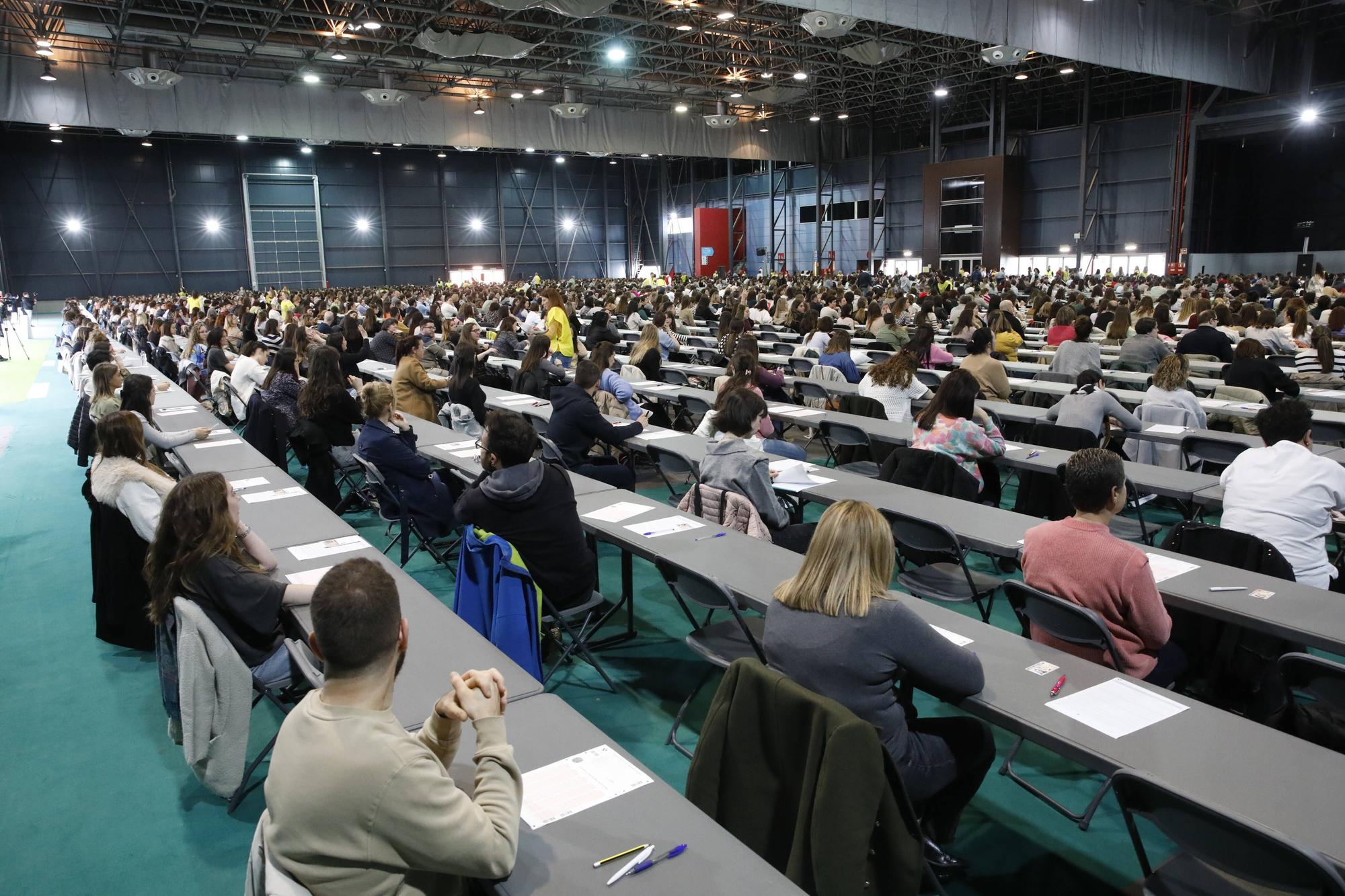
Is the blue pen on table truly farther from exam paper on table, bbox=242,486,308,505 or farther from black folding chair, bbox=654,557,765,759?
exam paper on table, bbox=242,486,308,505

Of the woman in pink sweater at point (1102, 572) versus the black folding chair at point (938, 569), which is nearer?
the woman in pink sweater at point (1102, 572)

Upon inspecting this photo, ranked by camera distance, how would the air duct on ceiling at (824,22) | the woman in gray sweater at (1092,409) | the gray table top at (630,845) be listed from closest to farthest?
the gray table top at (630,845) → the woman in gray sweater at (1092,409) → the air duct on ceiling at (824,22)

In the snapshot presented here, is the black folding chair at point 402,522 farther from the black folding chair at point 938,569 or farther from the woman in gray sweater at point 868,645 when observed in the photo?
the woman in gray sweater at point 868,645

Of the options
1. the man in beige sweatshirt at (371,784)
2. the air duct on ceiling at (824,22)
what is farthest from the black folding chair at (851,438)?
the air duct on ceiling at (824,22)

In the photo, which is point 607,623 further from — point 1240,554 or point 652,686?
point 1240,554

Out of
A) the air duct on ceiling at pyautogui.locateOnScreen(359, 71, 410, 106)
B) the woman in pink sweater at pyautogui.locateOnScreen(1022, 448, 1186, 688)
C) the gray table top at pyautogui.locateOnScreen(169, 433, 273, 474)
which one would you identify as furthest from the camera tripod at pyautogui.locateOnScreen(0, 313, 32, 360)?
the woman in pink sweater at pyautogui.locateOnScreen(1022, 448, 1186, 688)

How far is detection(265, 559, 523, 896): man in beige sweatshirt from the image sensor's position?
4.66 feet

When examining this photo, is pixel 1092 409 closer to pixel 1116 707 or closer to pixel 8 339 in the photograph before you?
pixel 1116 707

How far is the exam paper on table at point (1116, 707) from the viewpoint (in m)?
2.10

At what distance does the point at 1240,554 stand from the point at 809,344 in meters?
6.67

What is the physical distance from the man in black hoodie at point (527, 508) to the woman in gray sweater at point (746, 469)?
0.78 metres

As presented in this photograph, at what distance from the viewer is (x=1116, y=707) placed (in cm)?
219

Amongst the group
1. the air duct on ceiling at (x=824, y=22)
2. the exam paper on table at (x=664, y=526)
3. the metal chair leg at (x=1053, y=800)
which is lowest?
the metal chair leg at (x=1053, y=800)

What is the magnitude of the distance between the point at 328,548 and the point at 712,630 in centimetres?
161
